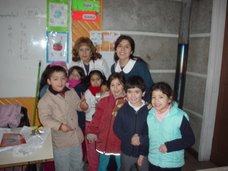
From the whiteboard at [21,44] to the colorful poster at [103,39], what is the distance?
704 millimetres

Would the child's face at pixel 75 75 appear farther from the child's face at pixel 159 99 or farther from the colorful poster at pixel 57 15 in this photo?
the child's face at pixel 159 99

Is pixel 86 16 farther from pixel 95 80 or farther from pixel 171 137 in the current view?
pixel 171 137

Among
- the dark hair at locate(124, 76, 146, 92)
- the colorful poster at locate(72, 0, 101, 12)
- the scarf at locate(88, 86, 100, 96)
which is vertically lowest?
the scarf at locate(88, 86, 100, 96)

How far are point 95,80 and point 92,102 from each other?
0.26m

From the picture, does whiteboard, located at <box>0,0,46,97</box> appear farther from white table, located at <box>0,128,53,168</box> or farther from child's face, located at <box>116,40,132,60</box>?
white table, located at <box>0,128,53,168</box>

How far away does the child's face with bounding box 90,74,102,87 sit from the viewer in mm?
2617

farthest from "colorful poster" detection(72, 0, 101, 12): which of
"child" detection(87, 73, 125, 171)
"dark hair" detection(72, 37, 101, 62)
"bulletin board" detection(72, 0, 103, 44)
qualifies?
"child" detection(87, 73, 125, 171)

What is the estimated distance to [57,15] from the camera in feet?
10.0

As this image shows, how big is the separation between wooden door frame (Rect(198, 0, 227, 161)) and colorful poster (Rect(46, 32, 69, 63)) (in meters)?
2.01

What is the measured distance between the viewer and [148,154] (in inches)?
76.6

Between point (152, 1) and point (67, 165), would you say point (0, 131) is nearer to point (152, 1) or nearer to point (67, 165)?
point (67, 165)

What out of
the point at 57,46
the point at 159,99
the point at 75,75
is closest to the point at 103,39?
the point at 57,46

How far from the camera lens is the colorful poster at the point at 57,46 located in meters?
3.09

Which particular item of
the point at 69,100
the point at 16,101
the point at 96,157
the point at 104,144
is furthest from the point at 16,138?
the point at 16,101
